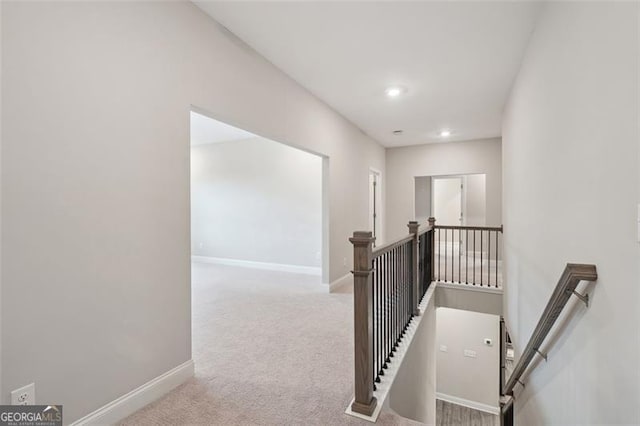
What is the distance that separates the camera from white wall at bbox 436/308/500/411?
607 centimetres

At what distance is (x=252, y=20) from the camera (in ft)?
7.50

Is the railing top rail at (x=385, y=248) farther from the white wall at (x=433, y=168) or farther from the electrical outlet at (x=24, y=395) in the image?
the white wall at (x=433, y=168)

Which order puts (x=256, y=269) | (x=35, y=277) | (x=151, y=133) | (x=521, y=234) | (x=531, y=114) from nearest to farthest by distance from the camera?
(x=35, y=277)
(x=151, y=133)
(x=531, y=114)
(x=521, y=234)
(x=256, y=269)

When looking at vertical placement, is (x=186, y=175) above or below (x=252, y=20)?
below

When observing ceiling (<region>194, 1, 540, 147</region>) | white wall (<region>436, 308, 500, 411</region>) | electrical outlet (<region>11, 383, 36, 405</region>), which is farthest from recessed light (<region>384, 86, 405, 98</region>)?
white wall (<region>436, 308, 500, 411</region>)

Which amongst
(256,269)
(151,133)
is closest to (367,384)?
(151,133)

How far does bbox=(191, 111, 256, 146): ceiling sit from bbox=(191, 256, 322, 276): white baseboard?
2.58 m

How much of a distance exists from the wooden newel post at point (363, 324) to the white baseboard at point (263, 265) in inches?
142

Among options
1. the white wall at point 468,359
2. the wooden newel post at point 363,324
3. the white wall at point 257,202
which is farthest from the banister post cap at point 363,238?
the white wall at point 468,359

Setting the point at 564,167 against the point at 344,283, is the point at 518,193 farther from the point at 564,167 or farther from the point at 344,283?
the point at 344,283

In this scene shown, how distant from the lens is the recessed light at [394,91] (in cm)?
354

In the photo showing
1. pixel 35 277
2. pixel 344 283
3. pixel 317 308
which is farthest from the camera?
pixel 344 283

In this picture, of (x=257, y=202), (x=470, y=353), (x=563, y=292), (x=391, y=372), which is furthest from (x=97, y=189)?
(x=470, y=353)

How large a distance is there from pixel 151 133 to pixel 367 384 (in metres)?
2.02
